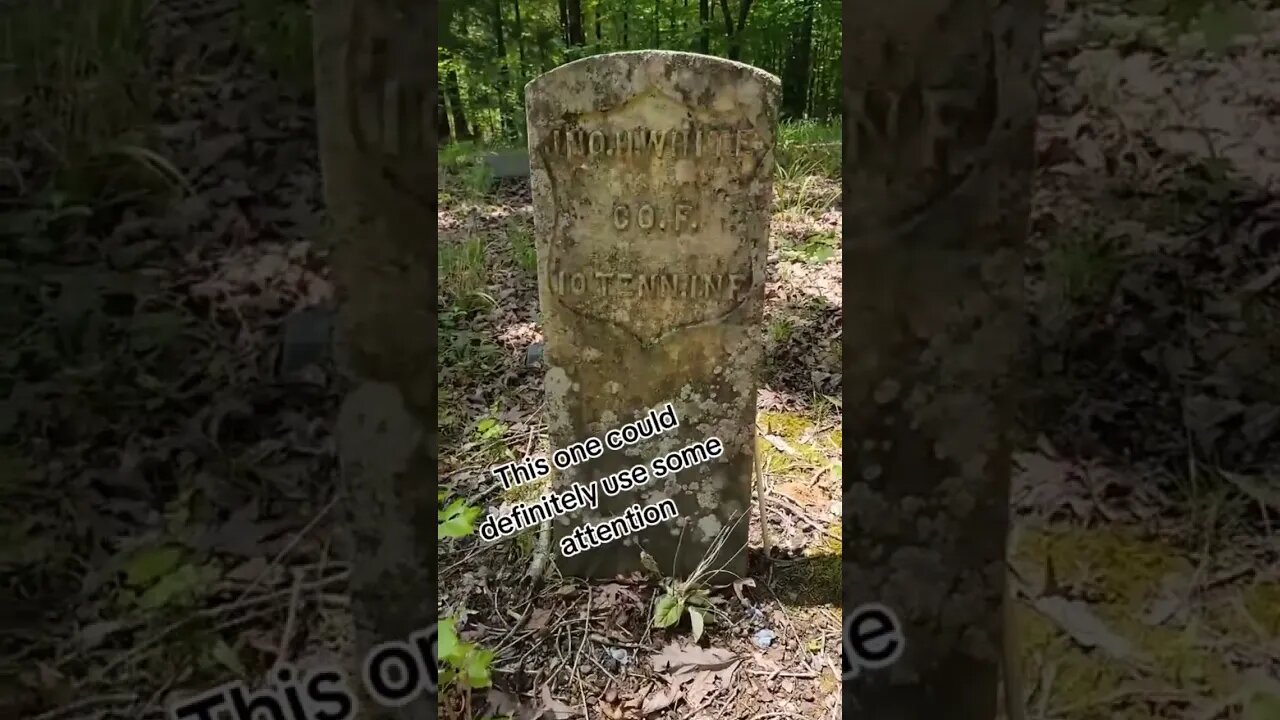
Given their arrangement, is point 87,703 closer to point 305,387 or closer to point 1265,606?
point 305,387

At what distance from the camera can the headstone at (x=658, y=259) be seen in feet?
6.22

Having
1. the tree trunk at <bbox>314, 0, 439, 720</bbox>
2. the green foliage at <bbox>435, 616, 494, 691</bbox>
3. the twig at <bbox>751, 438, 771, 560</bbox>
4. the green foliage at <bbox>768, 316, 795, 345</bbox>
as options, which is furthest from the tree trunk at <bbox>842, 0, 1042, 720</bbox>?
the green foliage at <bbox>768, 316, 795, 345</bbox>

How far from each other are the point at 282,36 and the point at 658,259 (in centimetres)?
127

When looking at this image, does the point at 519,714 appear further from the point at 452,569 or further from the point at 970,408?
the point at 970,408

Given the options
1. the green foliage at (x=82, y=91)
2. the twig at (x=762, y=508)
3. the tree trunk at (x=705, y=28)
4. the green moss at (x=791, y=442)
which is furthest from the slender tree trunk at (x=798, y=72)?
the green foliage at (x=82, y=91)

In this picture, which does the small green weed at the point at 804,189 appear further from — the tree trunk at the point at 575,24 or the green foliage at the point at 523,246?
the tree trunk at the point at 575,24

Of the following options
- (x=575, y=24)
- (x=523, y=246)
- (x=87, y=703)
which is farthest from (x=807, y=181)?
(x=87, y=703)

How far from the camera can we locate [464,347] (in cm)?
363

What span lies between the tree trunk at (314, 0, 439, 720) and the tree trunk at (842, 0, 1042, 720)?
1.42 feet

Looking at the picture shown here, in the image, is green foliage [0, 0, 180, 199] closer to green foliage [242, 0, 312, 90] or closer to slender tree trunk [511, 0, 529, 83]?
green foliage [242, 0, 312, 90]

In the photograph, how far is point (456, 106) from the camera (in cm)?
548

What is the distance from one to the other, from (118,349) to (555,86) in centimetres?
123

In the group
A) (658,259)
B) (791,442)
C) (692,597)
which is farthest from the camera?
(791,442)

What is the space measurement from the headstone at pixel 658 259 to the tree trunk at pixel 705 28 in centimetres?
393
